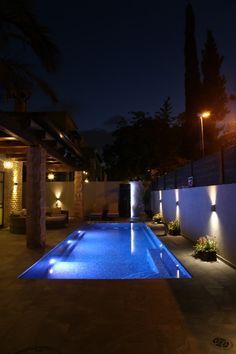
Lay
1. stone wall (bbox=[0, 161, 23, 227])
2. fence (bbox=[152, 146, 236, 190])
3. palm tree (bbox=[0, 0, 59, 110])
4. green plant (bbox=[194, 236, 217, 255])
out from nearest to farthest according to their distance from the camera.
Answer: palm tree (bbox=[0, 0, 59, 110])
fence (bbox=[152, 146, 236, 190])
green plant (bbox=[194, 236, 217, 255])
stone wall (bbox=[0, 161, 23, 227])

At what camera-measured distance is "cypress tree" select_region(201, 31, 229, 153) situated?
25.9 metres

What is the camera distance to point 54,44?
227 inches

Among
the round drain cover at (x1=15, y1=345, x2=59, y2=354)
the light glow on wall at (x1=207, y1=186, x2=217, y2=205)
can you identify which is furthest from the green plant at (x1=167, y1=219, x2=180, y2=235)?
the round drain cover at (x1=15, y1=345, x2=59, y2=354)

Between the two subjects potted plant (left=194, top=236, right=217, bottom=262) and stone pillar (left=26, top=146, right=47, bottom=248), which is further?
stone pillar (left=26, top=146, right=47, bottom=248)

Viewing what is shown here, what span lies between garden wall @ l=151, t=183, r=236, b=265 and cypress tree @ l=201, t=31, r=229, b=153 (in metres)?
13.3

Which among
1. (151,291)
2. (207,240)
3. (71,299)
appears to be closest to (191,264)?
(207,240)

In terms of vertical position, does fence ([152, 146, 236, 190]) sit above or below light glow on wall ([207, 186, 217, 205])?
above

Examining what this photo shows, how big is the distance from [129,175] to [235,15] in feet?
54.1

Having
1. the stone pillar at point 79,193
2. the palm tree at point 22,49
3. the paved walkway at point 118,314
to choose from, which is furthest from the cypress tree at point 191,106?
the palm tree at point 22,49

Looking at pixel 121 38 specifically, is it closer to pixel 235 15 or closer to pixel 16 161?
pixel 235 15

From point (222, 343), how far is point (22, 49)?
5498mm

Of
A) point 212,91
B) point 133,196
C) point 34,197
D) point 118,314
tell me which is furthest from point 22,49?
point 212,91

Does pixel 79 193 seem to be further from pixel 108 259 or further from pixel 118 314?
pixel 118 314

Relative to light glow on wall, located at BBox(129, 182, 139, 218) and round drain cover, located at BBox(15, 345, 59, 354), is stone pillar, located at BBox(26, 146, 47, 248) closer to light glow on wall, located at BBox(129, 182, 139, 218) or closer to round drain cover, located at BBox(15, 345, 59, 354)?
round drain cover, located at BBox(15, 345, 59, 354)
